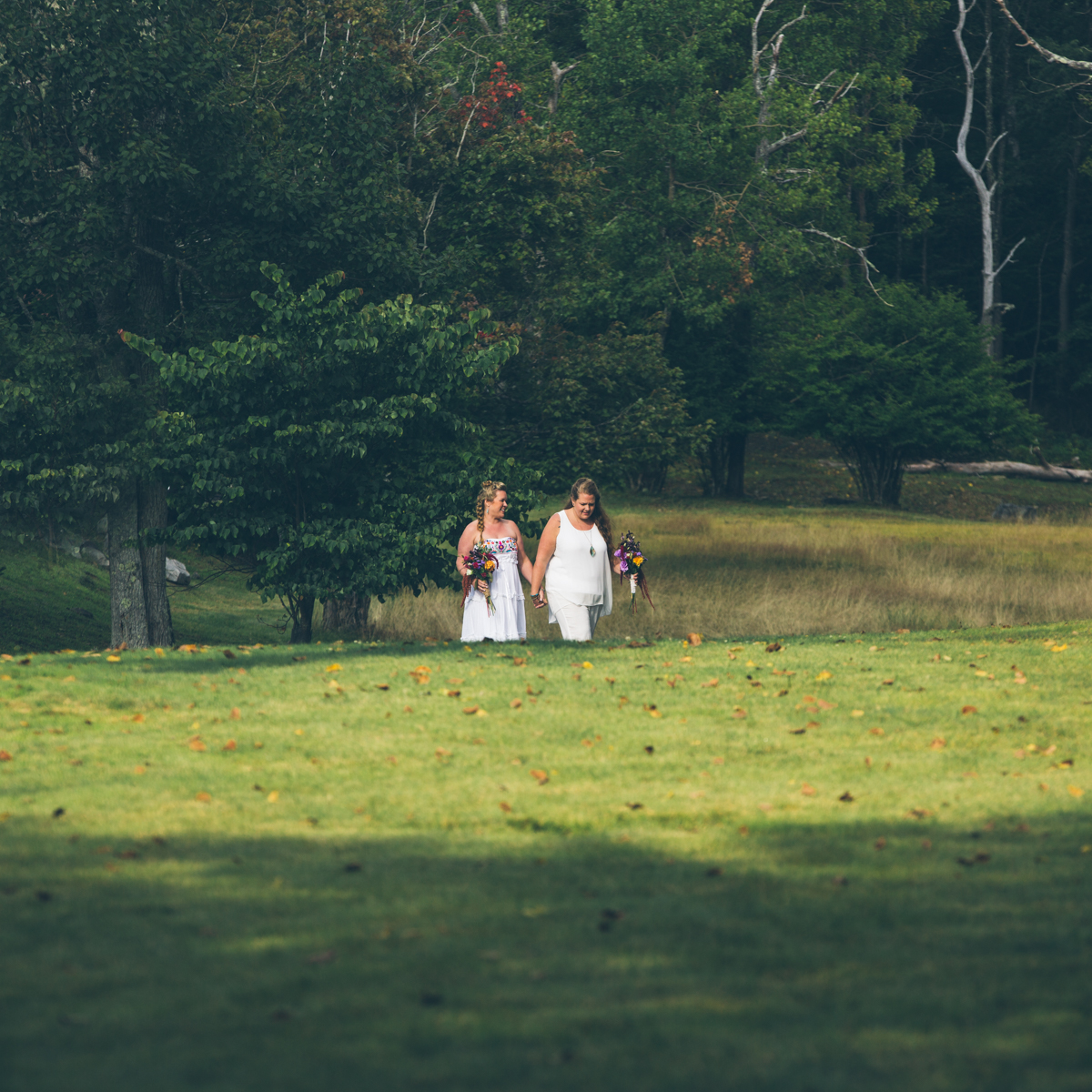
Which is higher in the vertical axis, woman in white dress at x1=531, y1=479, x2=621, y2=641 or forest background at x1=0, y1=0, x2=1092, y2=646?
forest background at x1=0, y1=0, x2=1092, y2=646

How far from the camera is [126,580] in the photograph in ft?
59.5

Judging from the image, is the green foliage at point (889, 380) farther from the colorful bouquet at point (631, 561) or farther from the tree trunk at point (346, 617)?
the colorful bouquet at point (631, 561)

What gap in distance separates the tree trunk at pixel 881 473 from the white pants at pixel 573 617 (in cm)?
2954

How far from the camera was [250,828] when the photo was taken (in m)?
6.47

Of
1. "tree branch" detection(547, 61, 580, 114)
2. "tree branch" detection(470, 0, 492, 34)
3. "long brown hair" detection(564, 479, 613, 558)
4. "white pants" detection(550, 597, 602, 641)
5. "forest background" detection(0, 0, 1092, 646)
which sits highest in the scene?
"tree branch" detection(470, 0, 492, 34)

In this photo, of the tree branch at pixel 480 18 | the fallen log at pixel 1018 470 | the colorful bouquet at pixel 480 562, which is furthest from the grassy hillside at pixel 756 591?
the tree branch at pixel 480 18

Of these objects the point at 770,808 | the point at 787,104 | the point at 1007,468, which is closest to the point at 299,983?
the point at 770,808

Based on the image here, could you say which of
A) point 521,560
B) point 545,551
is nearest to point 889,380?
point 521,560

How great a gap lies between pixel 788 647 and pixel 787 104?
1126 inches

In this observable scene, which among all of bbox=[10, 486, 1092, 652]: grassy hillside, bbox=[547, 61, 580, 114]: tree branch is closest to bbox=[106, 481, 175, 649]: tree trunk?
bbox=[10, 486, 1092, 652]: grassy hillside

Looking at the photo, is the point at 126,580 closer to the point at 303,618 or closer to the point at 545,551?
the point at 303,618

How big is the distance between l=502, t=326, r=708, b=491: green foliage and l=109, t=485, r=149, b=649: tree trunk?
627 centimetres

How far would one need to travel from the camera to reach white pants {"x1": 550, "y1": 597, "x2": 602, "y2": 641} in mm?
13195

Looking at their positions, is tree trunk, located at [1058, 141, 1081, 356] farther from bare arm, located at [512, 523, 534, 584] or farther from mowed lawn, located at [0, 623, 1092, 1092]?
mowed lawn, located at [0, 623, 1092, 1092]
